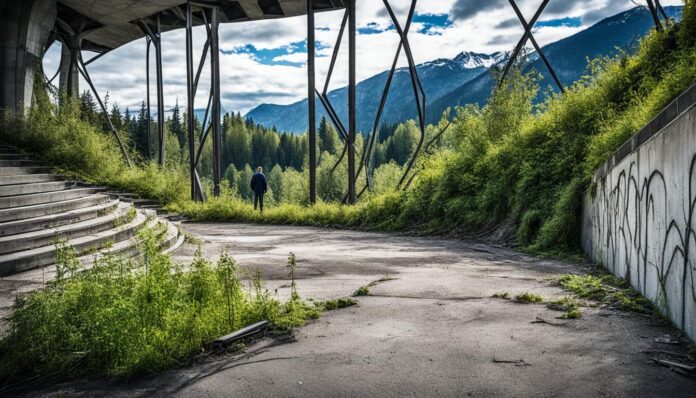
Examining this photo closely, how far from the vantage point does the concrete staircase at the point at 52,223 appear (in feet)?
22.5

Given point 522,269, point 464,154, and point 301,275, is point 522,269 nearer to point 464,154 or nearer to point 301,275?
point 301,275

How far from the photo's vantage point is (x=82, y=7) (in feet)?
67.5

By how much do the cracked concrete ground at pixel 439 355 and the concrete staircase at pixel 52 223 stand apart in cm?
234

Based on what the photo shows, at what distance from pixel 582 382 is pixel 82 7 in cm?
2235

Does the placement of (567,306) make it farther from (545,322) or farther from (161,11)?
(161,11)

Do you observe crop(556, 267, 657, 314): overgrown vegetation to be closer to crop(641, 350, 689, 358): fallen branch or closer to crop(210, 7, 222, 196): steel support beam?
crop(641, 350, 689, 358): fallen branch

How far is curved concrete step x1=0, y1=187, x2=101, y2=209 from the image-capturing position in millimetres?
7934

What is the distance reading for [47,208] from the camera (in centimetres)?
846

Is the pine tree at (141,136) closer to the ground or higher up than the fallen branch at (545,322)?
higher up

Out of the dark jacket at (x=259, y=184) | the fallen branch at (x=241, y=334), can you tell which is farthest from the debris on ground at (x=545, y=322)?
the dark jacket at (x=259, y=184)

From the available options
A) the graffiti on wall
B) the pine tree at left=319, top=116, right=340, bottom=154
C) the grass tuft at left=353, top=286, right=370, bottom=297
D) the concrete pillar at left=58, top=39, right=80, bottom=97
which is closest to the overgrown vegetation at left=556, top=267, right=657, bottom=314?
the graffiti on wall

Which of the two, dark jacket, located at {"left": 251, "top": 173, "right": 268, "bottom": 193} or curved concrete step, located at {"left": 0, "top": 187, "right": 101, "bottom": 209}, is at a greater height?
dark jacket, located at {"left": 251, "top": 173, "right": 268, "bottom": 193}

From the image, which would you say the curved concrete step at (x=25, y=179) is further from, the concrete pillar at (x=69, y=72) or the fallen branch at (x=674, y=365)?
the concrete pillar at (x=69, y=72)

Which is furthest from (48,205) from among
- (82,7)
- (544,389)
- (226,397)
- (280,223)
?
(82,7)
